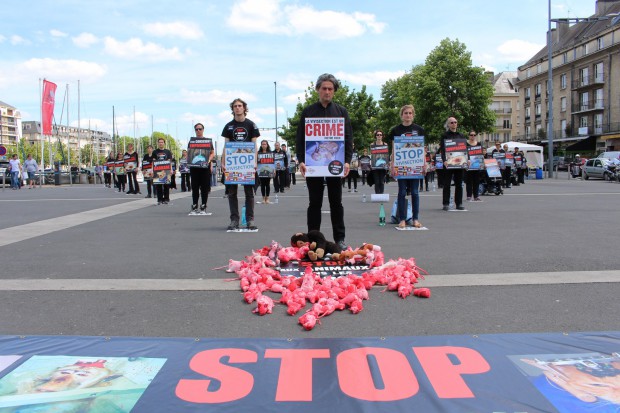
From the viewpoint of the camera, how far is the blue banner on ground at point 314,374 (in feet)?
8.51

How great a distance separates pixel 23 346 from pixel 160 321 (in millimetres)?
923

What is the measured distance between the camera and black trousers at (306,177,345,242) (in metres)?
6.36

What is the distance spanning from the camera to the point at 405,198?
931 cm

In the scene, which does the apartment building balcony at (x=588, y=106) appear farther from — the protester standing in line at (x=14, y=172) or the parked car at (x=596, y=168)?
the protester standing in line at (x=14, y=172)

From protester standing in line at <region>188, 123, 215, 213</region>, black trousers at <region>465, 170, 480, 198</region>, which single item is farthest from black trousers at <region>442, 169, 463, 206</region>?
protester standing in line at <region>188, 123, 215, 213</region>

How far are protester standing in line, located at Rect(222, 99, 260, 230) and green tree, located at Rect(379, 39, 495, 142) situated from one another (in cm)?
4151

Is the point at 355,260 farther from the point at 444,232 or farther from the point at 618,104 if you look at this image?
the point at 618,104

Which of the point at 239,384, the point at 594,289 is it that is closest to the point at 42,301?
the point at 239,384

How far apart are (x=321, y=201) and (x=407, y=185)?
3498 mm

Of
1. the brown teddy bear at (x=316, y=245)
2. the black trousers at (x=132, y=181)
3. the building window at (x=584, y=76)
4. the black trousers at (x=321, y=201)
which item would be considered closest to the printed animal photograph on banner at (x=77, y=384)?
the brown teddy bear at (x=316, y=245)

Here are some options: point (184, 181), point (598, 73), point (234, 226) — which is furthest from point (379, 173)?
point (598, 73)

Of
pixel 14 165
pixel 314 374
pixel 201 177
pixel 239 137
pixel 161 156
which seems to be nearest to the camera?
pixel 314 374

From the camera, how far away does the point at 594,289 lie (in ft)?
15.3

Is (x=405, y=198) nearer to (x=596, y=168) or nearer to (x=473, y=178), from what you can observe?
(x=473, y=178)
